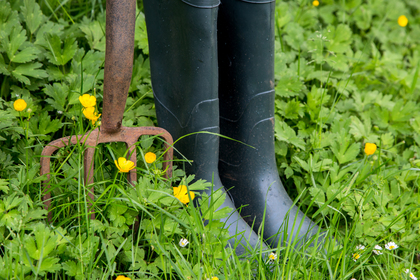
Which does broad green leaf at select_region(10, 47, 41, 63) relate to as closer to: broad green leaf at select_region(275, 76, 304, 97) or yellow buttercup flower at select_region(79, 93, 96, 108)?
yellow buttercup flower at select_region(79, 93, 96, 108)

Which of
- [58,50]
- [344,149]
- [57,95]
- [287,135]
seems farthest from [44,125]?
[344,149]

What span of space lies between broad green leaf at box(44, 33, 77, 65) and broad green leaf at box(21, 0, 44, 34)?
0.09m

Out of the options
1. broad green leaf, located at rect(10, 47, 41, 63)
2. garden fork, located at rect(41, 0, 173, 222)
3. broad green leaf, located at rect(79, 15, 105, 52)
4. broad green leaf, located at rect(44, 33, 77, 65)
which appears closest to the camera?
garden fork, located at rect(41, 0, 173, 222)

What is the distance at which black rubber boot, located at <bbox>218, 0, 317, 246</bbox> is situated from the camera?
4.22ft

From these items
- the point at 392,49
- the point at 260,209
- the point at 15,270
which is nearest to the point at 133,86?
the point at 260,209

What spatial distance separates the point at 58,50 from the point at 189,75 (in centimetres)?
63

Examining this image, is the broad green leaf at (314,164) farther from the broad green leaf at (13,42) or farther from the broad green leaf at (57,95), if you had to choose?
the broad green leaf at (13,42)

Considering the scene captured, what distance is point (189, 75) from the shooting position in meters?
1.22

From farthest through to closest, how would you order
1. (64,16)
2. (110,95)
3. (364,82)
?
(364,82) < (64,16) < (110,95)

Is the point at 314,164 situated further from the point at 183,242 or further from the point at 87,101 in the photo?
the point at 87,101

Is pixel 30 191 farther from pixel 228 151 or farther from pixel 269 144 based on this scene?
pixel 269 144

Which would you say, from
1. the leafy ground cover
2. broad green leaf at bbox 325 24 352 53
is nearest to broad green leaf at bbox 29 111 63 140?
the leafy ground cover

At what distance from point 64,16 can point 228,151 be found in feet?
3.69

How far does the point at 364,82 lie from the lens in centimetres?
207
